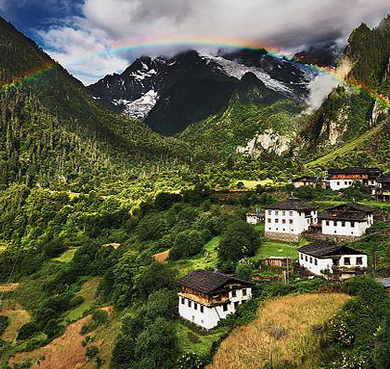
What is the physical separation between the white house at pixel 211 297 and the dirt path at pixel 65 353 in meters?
13.9

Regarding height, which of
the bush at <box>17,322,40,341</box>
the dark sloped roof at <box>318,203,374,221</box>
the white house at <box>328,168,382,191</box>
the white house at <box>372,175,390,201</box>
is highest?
the white house at <box>328,168,382,191</box>

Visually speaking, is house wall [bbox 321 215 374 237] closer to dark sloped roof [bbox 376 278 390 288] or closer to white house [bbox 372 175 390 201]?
dark sloped roof [bbox 376 278 390 288]

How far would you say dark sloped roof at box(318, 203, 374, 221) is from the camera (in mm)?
54094

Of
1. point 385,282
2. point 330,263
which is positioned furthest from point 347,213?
point 385,282

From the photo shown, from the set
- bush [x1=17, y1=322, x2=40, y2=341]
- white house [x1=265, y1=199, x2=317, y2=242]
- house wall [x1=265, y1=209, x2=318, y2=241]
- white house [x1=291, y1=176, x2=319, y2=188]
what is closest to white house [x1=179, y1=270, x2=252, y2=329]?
white house [x1=265, y1=199, x2=317, y2=242]

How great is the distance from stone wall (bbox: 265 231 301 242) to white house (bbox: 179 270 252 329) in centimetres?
1883

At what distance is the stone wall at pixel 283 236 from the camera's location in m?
57.8

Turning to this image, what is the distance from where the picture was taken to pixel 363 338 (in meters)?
29.2

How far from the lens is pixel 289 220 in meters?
58.8

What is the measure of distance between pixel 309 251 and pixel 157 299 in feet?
56.3

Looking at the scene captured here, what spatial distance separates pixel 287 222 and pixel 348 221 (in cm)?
842

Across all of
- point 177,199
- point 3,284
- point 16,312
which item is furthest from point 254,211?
point 3,284

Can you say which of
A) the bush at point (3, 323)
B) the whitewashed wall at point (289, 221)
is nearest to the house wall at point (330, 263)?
the whitewashed wall at point (289, 221)

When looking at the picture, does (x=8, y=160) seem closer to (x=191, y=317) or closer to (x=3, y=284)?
(x=3, y=284)
